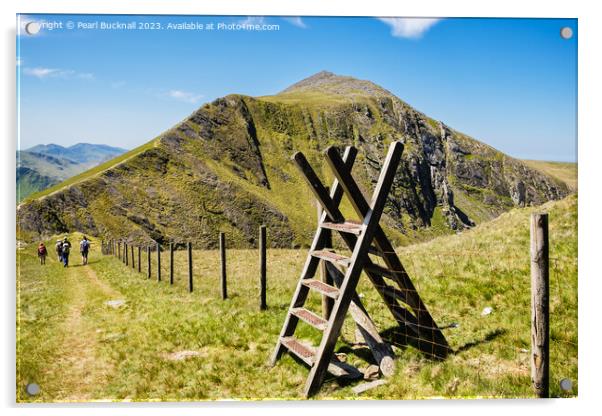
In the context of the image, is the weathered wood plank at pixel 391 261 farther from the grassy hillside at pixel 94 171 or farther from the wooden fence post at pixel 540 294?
the grassy hillside at pixel 94 171

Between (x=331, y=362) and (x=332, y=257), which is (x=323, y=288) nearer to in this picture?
(x=332, y=257)

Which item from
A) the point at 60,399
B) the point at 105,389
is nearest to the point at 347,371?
the point at 105,389

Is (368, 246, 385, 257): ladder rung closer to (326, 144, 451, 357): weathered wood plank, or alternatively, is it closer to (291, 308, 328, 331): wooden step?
(326, 144, 451, 357): weathered wood plank

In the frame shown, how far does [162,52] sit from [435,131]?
106 m

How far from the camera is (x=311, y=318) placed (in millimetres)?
5953

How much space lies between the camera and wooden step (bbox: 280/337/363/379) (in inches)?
228

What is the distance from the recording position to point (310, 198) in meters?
74.4

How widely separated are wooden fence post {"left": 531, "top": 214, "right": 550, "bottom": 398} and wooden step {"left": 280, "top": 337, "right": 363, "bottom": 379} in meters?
2.41

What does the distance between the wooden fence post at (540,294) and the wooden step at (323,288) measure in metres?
2.51

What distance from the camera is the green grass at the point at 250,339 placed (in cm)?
600

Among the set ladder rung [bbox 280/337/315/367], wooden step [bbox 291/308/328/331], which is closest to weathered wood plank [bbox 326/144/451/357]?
wooden step [bbox 291/308/328/331]
